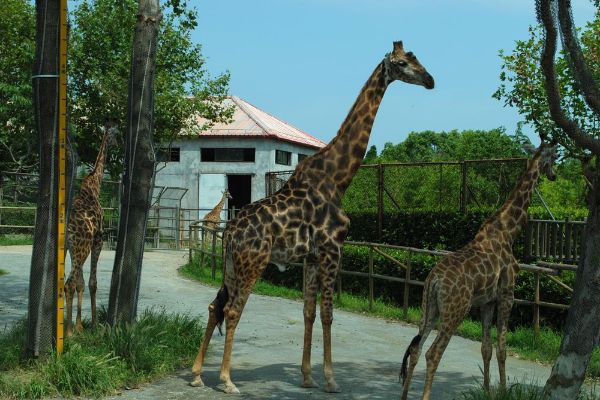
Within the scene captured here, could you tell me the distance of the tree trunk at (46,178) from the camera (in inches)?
307

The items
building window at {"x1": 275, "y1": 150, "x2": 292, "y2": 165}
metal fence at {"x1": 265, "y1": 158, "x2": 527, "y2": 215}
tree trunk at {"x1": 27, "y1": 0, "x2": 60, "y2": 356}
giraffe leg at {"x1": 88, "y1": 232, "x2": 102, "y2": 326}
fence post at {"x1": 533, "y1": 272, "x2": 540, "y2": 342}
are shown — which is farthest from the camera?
building window at {"x1": 275, "y1": 150, "x2": 292, "y2": 165}

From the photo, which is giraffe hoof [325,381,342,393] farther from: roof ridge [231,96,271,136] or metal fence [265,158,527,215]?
roof ridge [231,96,271,136]

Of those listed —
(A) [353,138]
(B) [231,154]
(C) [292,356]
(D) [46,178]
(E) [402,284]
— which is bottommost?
(C) [292,356]

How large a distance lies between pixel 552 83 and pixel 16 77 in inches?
1123

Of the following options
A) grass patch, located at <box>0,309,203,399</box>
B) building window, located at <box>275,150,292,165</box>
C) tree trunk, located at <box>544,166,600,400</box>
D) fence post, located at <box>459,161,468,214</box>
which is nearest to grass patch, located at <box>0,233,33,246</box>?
building window, located at <box>275,150,292,165</box>

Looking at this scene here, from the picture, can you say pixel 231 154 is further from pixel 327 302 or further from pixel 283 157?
pixel 327 302

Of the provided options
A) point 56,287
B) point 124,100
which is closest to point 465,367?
point 56,287

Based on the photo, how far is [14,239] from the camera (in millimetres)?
26750

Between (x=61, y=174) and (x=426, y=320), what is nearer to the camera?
(x=426, y=320)

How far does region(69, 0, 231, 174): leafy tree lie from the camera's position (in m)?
29.1

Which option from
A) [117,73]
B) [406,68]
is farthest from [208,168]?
[406,68]

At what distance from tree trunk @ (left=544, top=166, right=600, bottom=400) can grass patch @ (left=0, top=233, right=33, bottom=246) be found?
23226 mm

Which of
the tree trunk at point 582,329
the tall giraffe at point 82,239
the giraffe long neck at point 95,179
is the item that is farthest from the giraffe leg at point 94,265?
the tree trunk at point 582,329

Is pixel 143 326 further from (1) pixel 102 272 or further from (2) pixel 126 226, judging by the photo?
(1) pixel 102 272
